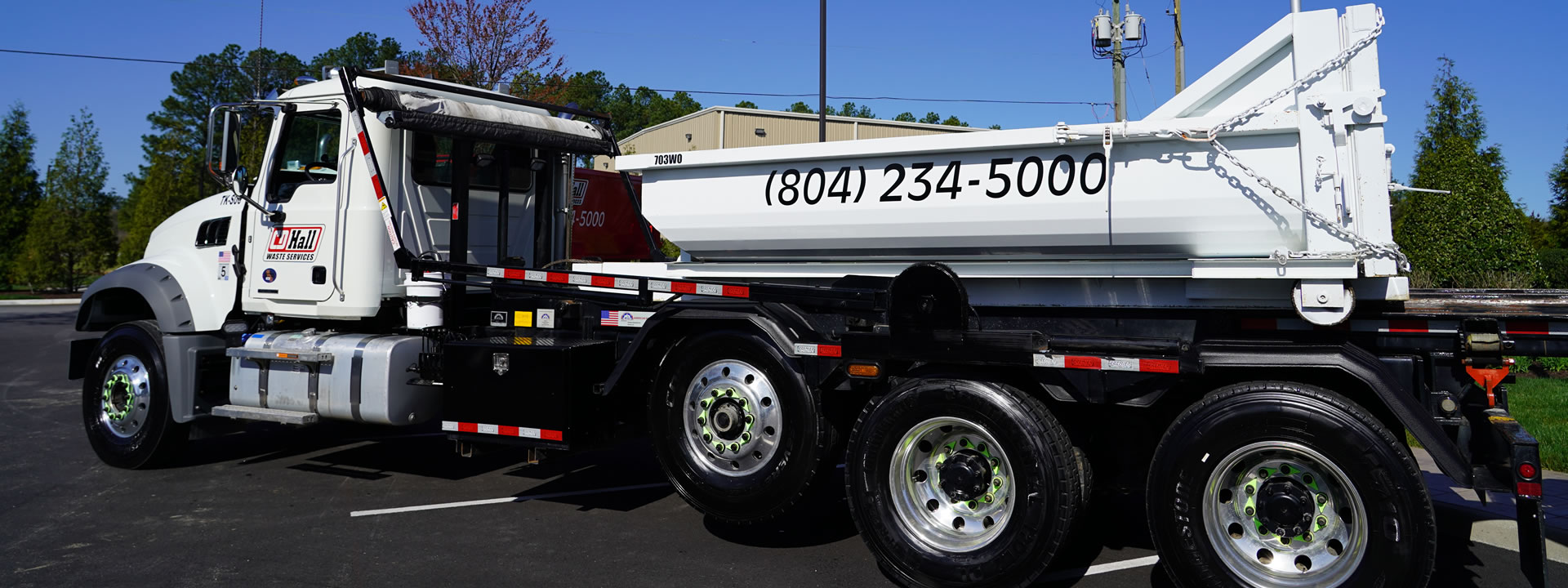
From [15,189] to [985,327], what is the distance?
155 feet

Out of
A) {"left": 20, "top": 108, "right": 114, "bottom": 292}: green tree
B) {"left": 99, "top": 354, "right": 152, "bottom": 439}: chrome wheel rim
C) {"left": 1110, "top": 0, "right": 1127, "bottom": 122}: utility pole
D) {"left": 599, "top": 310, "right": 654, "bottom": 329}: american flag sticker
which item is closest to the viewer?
{"left": 599, "top": 310, "right": 654, "bottom": 329}: american flag sticker

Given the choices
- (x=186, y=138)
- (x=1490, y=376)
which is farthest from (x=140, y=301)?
(x=186, y=138)

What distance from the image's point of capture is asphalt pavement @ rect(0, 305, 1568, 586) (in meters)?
5.24

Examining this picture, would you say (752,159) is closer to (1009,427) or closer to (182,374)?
(1009,427)

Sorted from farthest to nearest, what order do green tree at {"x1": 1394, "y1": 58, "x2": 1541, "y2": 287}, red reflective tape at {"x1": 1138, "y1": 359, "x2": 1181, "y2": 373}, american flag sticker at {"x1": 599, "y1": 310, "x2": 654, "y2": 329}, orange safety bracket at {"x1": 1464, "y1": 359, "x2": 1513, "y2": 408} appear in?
green tree at {"x1": 1394, "y1": 58, "x2": 1541, "y2": 287} → american flag sticker at {"x1": 599, "y1": 310, "x2": 654, "y2": 329} → red reflective tape at {"x1": 1138, "y1": 359, "x2": 1181, "y2": 373} → orange safety bracket at {"x1": 1464, "y1": 359, "x2": 1513, "y2": 408}

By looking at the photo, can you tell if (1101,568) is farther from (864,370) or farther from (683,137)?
(683,137)

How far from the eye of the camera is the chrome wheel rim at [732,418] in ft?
18.4

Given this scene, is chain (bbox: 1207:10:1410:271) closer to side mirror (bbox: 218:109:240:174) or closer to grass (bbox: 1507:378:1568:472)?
grass (bbox: 1507:378:1568:472)

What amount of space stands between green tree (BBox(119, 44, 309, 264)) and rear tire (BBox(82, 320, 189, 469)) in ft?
4.79

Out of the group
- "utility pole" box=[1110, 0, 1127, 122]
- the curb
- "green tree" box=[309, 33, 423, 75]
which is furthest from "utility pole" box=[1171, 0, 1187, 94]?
"green tree" box=[309, 33, 423, 75]

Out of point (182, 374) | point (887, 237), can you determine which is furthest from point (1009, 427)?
point (182, 374)

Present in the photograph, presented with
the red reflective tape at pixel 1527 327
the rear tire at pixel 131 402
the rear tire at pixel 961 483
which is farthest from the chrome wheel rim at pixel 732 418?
the rear tire at pixel 131 402

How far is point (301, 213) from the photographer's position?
289 inches

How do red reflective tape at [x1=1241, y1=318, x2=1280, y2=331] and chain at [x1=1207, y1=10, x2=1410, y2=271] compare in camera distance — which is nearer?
chain at [x1=1207, y1=10, x2=1410, y2=271]
